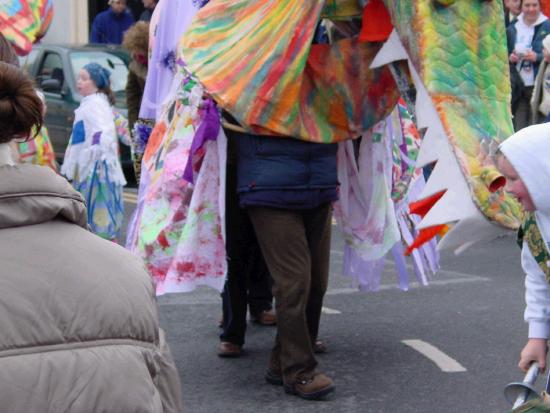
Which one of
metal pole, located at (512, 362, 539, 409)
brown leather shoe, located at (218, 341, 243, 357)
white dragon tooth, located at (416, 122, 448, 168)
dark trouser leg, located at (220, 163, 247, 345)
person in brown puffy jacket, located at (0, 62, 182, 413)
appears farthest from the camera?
brown leather shoe, located at (218, 341, 243, 357)

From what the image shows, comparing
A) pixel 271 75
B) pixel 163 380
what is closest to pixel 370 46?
pixel 271 75

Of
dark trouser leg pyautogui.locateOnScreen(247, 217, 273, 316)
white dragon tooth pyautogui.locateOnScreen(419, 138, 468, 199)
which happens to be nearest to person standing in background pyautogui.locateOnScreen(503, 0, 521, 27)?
dark trouser leg pyautogui.locateOnScreen(247, 217, 273, 316)

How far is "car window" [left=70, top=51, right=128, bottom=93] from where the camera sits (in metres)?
14.7

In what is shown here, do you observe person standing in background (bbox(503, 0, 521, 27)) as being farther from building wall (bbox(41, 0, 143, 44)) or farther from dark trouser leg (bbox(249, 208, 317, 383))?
building wall (bbox(41, 0, 143, 44))

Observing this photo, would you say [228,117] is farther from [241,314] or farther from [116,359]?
[116,359]

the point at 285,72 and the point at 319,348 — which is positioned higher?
the point at 285,72

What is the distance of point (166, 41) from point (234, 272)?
1.18 metres

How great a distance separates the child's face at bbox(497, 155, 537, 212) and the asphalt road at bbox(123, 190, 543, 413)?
203cm

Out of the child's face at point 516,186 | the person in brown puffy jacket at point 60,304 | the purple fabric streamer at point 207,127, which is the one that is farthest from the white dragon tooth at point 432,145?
the person in brown puffy jacket at point 60,304

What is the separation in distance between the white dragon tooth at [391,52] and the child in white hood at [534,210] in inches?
52.5

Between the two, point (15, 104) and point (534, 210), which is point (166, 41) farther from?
point (15, 104)

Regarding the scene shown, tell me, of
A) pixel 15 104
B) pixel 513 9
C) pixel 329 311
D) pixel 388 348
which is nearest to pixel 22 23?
pixel 388 348

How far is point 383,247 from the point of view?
594cm

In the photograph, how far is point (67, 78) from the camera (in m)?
14.6
